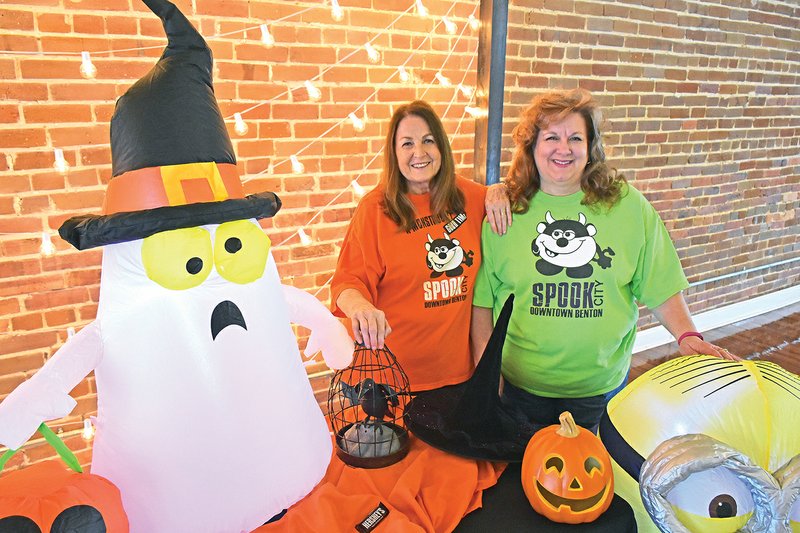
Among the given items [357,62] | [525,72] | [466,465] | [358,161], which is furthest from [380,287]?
[525,72]

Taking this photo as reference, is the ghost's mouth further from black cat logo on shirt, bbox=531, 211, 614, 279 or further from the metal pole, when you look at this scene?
the metal pole

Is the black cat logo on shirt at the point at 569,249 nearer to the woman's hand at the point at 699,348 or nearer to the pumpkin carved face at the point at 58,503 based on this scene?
the woman's hand at the point at 699,348

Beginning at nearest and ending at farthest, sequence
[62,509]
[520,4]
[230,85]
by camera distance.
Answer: [62,509], [230,85], [520,4]

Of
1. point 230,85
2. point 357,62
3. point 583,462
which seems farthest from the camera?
point 357,62

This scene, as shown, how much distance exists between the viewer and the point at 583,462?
1250 millimetres

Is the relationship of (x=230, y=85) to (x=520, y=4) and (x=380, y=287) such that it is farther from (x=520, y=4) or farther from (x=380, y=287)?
(x=520, y=4)

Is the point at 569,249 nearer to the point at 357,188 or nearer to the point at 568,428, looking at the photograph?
the point at 568,428

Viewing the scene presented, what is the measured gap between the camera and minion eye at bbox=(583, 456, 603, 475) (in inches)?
49.2

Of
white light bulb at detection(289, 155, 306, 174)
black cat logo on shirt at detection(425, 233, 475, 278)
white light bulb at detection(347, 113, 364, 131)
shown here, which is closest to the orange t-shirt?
black cat logo on shirt at detection(425, 233, 475, 278)

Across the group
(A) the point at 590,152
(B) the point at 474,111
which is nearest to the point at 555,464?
(A) the point at 590,152

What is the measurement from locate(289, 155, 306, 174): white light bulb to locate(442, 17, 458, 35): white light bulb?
103 centimetres

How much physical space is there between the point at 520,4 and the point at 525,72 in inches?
13.7

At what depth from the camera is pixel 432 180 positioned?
1.87 metres

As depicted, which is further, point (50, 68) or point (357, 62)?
point (357, 62)
